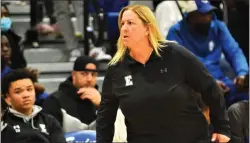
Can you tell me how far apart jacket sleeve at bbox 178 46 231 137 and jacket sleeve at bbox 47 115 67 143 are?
4.82 feet

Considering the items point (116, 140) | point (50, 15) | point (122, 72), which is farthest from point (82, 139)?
point (50, 15)

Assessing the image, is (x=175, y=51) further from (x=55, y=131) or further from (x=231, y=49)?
(x=231, y=49)

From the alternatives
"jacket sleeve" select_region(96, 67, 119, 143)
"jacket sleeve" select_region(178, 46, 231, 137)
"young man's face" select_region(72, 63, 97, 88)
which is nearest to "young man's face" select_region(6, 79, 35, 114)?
"young man's face" select_region(72, 63, 97, 88)

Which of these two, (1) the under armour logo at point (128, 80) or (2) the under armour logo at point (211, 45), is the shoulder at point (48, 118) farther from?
(2) the under armour logo at point (211, 45)

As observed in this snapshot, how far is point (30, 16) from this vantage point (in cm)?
655

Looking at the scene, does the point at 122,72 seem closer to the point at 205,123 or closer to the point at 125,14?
the point at 125,14

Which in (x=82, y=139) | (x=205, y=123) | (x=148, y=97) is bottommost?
(x=82, y=139)

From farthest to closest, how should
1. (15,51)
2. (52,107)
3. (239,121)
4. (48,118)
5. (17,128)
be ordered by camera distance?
(15,51) → (52,107) → (48,118) → (17,128) → (239,121)

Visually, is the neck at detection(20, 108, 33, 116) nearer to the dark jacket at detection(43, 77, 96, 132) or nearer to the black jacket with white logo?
the black jacket with white logo

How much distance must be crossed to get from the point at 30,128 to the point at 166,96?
1625 millimetres

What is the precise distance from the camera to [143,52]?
294cm

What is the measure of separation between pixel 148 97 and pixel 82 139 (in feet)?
5.22

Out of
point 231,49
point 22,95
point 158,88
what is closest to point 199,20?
point 231,49

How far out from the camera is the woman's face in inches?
114
